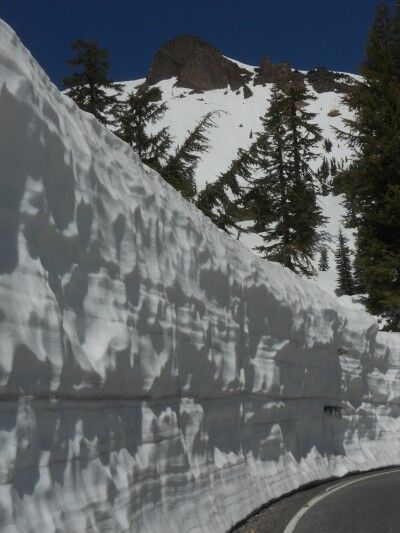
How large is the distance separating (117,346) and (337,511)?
4327 mm

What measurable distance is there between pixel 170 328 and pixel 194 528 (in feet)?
6.96

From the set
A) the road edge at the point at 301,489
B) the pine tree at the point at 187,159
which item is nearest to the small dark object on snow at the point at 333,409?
the road edge at the point at 301,489

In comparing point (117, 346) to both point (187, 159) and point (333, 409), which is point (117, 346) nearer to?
point (333, 409)

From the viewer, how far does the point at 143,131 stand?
21.0 metres

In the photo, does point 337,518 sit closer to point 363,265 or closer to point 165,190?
point 165,190

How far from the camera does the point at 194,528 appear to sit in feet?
23.3

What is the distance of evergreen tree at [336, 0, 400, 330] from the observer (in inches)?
939

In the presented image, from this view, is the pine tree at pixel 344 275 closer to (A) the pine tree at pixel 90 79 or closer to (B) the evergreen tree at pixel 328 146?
(A) the pine tree at pixel 90 79

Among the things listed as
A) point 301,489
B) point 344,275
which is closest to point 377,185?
point 301,489

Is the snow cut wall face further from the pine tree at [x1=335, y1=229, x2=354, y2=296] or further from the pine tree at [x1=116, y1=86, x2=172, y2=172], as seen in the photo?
the pine tree at [x1=335, y1=229, x2=354, y2=296]

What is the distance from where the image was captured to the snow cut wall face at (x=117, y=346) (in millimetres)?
4828

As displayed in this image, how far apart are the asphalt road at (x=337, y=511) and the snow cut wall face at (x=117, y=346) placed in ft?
1.09

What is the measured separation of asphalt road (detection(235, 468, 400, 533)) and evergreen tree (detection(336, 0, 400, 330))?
42.6ft

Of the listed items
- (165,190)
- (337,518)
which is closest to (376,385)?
(337,518)
